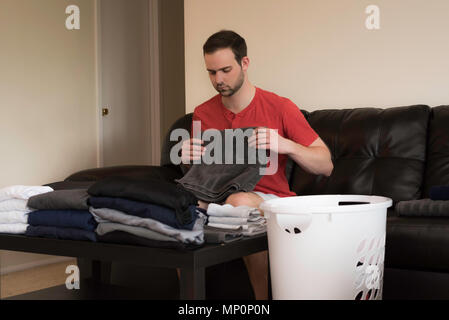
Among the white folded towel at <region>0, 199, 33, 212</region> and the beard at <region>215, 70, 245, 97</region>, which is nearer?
the white folded towel at <region>0, 199, 33, 212</region>

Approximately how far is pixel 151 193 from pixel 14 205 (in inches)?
20.1

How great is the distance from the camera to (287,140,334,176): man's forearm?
2.01 meters

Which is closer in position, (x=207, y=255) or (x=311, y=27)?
(x=207, y=255)

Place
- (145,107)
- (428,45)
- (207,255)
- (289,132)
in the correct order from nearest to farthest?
(207,255), (289,132), (428,45), (145,107)

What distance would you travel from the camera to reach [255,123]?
230 centimetres

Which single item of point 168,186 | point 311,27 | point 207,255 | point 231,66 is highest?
point 311,27

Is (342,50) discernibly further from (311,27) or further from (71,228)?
(71,228)

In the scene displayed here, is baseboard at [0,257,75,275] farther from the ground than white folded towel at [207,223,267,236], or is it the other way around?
white folded towel at [207,223,267,236]

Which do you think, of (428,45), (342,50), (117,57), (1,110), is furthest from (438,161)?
(117,57)

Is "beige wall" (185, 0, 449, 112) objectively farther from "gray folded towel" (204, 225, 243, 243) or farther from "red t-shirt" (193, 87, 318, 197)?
"gray folded towel" (204, 225, 243, 243)

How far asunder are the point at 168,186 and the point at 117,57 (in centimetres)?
325

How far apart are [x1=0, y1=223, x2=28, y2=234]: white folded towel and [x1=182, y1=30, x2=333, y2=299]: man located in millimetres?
612

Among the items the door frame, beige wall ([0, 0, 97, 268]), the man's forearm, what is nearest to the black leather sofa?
the man's forearm

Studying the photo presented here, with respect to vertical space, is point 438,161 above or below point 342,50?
below
